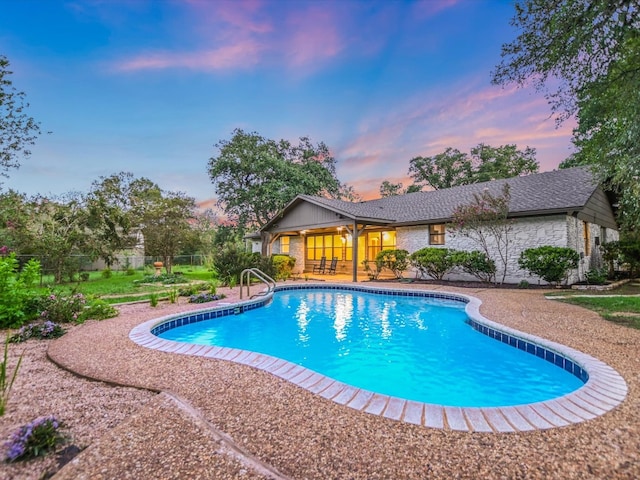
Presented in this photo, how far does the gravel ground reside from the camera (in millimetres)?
1784

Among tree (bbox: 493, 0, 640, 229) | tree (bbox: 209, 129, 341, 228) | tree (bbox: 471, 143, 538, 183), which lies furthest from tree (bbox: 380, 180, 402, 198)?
tree (bbox: 493, 0, 640, 229)

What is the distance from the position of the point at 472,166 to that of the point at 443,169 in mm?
2400

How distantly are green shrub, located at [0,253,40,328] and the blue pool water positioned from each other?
8.03ft

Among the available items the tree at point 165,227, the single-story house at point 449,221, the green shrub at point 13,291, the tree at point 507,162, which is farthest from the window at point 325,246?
the tree at point 507,162

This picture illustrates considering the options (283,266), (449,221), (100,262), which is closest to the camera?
(449,221)

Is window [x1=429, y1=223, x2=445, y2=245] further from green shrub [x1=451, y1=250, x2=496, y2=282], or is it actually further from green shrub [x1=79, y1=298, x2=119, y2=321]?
green shrub [x1=79, y1=298, x2=119, y2=321]

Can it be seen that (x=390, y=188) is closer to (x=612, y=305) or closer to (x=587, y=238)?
(x=587, y=238)

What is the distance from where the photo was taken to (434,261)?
39.3ft

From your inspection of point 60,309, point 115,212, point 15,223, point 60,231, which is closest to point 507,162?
point 115,212

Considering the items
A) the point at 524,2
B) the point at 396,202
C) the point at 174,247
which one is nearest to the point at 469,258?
the point at 396,202

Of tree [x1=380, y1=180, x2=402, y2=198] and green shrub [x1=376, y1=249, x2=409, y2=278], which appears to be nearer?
green shrub [x1=376, y1=249, x2=409, y2=278]

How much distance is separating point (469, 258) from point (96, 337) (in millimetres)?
11110

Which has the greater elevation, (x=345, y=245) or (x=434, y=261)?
(x=345, y=245)

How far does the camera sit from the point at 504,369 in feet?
14.2
